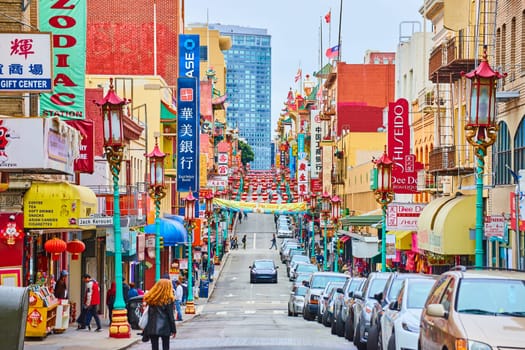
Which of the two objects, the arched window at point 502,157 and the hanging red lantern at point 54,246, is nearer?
the hanging red lantern at point 54,246

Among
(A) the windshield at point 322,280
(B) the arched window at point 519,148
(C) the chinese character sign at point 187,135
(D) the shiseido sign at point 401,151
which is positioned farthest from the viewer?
(C) the chinese character sign at point 187,135

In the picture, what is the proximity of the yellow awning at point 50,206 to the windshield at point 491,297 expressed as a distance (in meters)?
15.5

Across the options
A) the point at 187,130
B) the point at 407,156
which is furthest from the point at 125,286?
the point at 187,130

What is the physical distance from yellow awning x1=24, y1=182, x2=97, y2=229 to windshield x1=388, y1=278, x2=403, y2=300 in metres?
9.54

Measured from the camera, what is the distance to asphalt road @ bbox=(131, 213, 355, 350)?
25922mm

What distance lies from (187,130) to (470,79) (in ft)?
134

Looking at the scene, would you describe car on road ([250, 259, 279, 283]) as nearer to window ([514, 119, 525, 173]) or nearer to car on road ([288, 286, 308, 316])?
car on road ([288, 286, 308, 316])

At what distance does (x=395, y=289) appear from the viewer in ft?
72.3

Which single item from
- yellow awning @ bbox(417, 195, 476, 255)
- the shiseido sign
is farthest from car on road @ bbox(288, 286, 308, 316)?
yellow awning @ bbox(417, 195, 476, 255)

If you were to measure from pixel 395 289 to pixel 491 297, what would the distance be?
768cm

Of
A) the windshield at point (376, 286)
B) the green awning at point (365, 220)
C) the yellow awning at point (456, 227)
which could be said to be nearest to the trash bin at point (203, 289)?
the green awning at point (365, 220)

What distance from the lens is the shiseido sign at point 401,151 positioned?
154ft

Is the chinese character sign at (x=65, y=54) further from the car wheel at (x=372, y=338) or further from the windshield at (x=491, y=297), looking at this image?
the windshield at (x=491, y=297)

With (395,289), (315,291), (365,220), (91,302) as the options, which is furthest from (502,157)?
(365,220)
